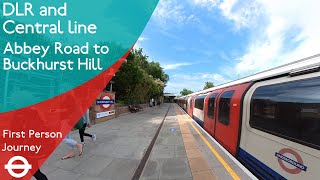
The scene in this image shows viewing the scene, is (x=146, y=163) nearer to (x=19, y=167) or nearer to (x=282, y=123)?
(x=19, y=167)

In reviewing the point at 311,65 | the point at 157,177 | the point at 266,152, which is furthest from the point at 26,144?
the point at 311,65

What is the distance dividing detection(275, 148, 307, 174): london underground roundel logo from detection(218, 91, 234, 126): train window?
3.22 m

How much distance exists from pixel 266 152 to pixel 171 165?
2093mm

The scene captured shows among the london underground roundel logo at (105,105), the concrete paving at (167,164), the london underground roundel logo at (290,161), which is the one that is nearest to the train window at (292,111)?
the london underground roundel logo at (290,161)

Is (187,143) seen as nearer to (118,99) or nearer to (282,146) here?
(282,146)

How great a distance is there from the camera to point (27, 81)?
27.7 m

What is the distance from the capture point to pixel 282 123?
402 centimetres

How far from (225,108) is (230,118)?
0.85 meters

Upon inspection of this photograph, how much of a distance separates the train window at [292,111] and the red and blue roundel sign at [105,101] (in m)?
10.8

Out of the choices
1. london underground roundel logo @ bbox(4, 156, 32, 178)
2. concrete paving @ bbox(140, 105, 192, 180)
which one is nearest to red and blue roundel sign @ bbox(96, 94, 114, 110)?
concrete paving @ bbox(140, 105, 192, 180)

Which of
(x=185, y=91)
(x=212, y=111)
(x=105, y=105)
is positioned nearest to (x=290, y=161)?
(x=212, y=111)

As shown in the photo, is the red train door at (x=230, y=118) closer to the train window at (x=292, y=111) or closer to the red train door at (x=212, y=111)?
the red train door at (x=212, y=111)

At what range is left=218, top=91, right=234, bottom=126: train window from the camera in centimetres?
732

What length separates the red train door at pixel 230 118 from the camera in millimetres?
6291
